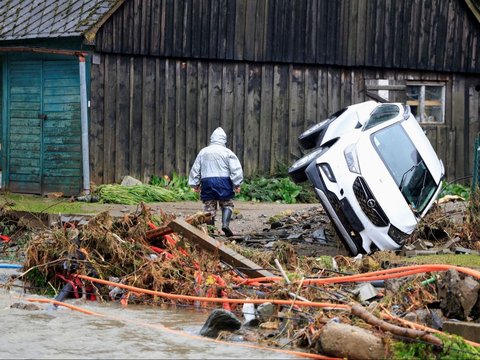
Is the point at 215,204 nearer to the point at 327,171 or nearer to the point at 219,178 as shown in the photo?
the point at 219,178

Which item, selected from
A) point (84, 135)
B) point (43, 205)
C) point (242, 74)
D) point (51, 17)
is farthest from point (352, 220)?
point (51, 17)

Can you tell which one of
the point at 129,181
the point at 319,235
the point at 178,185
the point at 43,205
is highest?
the point at 129,181

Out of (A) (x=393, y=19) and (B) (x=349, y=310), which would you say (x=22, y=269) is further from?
(A) (x=393, y=19)

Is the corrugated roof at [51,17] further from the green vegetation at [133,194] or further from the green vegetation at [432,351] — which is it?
the green vegetation at [432,351]

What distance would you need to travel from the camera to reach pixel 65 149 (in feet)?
70.0

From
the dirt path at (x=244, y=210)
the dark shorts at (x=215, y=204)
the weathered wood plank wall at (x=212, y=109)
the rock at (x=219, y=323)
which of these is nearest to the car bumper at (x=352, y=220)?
the dark shorts at (x=215, y=204)

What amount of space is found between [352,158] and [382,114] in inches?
55.3

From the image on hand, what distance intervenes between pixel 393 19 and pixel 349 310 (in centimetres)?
1634

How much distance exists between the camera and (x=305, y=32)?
23484 millimetres

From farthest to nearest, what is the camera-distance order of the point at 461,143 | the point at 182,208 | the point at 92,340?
the point at 461,143 < the point at 182,208 < the point at 92,340

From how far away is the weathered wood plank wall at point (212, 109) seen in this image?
70.3 feet

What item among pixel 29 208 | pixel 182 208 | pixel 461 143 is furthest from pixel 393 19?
pixel 29 208

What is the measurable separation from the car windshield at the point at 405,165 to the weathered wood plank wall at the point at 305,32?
27.0ft

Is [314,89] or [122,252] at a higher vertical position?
[314,89]
